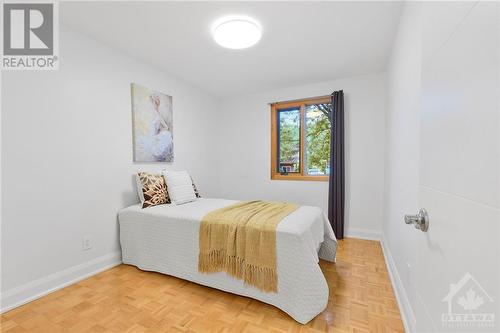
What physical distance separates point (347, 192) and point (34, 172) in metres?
3.60

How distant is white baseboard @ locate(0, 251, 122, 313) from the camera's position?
5.60 ft

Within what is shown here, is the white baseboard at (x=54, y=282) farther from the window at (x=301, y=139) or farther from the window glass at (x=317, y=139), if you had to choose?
the window glass at (x=317, y=139)

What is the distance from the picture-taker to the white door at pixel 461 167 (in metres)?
0.37

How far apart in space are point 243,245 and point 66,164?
179cm

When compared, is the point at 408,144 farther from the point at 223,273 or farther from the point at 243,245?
the point at 223,273

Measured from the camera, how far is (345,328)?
146 centimetres

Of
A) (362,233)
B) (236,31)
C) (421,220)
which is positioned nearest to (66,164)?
(236,31)

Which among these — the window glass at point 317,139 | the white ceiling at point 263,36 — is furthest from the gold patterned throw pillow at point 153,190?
the window glass at point 317,139

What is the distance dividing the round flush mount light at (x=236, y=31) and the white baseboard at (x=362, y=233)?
285 centimetres

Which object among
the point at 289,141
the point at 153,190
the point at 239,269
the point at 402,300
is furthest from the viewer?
the point at 289,141

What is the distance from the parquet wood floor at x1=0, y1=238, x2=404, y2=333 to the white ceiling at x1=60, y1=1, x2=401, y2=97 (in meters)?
2.35

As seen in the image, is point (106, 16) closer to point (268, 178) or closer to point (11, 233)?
point (11, 233)

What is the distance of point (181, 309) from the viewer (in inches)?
66.3

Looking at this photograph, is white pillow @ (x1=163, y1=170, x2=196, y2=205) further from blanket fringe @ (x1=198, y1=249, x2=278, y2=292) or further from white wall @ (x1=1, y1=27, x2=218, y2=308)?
blanket fringe @ (x1=198, y1=249, x2=278, y2=292)
